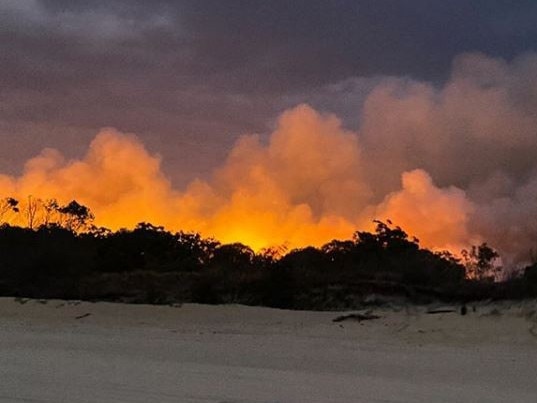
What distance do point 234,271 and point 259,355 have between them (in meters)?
13.8

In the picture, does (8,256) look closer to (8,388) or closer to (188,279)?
(188,279)

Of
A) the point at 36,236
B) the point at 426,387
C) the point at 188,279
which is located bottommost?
the point at 426,387

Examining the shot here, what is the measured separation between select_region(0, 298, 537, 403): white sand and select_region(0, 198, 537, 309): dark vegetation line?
3.00 m

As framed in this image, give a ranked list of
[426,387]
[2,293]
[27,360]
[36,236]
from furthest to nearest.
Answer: [36,236], [2,293], [27,360], [426,387]

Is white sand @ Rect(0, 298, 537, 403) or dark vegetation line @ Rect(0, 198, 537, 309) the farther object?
dark vegetation line @ Rect(0, 198, 537, 309)

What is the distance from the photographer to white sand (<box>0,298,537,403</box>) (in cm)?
872

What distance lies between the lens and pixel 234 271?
27.0 meters

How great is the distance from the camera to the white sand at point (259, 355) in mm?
8719

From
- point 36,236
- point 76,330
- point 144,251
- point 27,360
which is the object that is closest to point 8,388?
point 27,360

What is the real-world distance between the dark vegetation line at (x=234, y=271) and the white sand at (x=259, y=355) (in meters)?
3.00

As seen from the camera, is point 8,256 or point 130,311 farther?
point 8,256

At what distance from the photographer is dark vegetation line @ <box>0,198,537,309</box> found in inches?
902

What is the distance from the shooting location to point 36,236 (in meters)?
33.2

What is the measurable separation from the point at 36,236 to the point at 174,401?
88.3 ft
